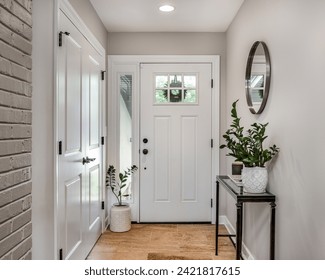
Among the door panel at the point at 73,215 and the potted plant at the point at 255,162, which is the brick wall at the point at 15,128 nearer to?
the door panel at the point at 73,215

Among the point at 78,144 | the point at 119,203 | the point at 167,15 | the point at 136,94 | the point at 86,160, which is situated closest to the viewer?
the point at 78,144

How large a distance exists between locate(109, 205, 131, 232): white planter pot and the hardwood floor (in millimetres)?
62

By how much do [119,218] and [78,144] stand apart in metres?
1.32

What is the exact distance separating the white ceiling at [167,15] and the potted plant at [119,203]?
1.65m

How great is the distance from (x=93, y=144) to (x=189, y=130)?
1.28 metres

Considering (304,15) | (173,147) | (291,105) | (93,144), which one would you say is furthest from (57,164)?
(173,147)

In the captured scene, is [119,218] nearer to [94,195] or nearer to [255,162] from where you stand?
[94,195]

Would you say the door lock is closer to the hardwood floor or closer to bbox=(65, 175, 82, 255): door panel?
bbox=(65, 175, 82, 255): door panel

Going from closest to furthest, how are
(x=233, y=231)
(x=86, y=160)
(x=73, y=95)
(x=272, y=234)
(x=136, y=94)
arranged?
(x=272, y=234), (x=73, y=95), (x=86, y=160), (x=233, y=231), (x=136, y=94)

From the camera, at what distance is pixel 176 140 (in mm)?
3711

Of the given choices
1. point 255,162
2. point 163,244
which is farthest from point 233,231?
point 255,162

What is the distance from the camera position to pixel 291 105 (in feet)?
5.68

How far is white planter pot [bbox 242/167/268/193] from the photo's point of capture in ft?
6.47
